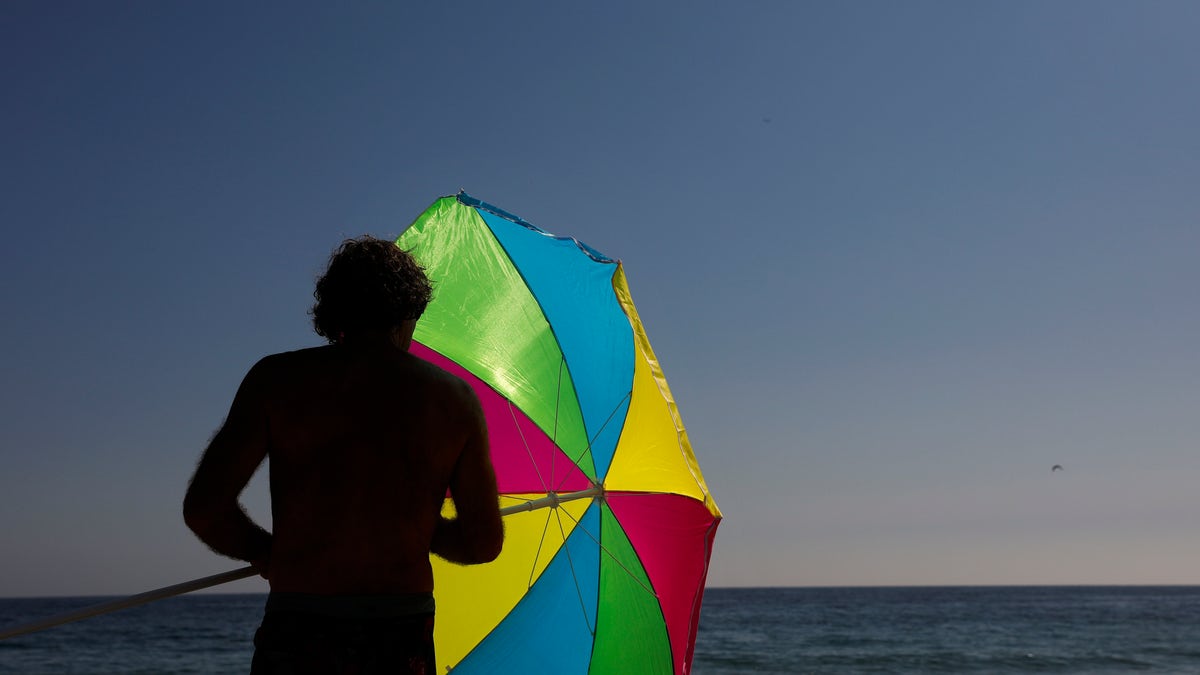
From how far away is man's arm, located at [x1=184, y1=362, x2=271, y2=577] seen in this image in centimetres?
203

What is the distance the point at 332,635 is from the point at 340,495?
0.28 meters

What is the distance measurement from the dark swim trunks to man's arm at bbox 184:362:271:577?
0.21 metres

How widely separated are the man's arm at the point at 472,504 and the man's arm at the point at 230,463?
42 centimetres

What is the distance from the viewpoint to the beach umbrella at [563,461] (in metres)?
4.08

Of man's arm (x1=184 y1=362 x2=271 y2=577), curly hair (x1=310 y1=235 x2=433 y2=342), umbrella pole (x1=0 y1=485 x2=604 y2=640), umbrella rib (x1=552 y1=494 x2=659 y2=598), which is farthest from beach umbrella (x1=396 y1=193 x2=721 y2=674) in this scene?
man's arm (x1=184 y1=362 x2=271 y2=577)

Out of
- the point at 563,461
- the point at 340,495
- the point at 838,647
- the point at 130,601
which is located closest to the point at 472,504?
the point at 340,495

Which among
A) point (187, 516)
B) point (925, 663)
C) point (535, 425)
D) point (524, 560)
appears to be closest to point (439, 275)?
point (535, 425)

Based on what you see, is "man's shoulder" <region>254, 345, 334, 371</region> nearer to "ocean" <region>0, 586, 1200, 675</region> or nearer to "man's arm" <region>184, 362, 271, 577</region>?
"man's arm" <region>184, 362, 271, 577</region>

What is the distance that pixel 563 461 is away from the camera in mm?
4188

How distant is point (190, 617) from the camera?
140 feet

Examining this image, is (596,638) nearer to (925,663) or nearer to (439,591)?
(439,591)

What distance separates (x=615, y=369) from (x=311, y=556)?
92.4 inches

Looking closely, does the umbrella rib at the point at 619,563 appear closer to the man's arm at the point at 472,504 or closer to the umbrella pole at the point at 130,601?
the umbrella pole at the point at 130,601

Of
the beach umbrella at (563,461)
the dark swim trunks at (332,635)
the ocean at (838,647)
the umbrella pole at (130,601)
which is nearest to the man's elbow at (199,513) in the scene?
the dark swim trunks at (332,635)
